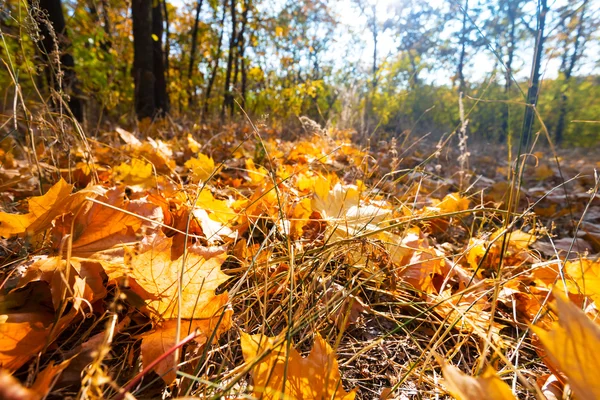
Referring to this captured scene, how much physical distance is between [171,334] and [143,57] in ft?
13.7

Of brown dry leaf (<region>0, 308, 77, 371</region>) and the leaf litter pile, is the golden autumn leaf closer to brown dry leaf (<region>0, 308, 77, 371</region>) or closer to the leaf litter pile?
the leaf litter pile

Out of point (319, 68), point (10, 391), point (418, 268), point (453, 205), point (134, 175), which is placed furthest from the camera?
point (319, 68)

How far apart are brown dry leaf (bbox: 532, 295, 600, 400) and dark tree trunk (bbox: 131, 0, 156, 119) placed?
4274mm

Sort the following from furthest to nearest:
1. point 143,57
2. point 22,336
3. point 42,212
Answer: point 143,57
point 42,212
point 22,336

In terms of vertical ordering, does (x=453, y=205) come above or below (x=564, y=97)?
below

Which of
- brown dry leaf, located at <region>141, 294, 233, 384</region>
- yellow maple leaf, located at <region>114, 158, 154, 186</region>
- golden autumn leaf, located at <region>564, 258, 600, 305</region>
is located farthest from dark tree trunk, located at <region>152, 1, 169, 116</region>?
golden autumn leaf, located at <region>564, 258, 600, 305</region>

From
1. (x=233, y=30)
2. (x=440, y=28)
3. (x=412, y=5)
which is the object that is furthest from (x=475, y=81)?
(x=233, y=30)

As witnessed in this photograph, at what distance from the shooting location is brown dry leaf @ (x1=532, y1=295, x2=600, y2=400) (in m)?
0.28

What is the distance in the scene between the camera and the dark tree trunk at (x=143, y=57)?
346 cm

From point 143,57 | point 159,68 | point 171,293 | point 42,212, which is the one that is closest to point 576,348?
point 171,293

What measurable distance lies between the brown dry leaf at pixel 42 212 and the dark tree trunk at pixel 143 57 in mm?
3722

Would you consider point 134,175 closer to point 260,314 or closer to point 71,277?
point 71,277

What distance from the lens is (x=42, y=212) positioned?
52cm

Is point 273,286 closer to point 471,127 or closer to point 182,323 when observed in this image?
point 182,323
